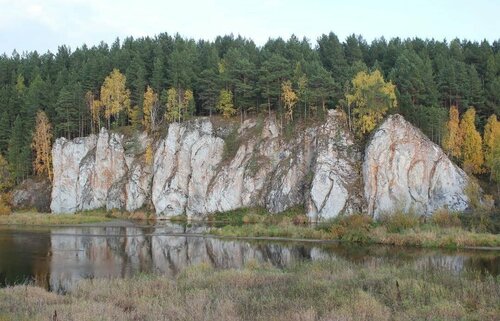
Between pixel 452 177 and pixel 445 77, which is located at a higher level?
pixel 445 77

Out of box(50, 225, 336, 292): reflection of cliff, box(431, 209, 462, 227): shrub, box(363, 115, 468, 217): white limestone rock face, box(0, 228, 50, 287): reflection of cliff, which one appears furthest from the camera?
box(363, 115, 468, 217): white limestone rock face

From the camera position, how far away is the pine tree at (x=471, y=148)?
232 feet

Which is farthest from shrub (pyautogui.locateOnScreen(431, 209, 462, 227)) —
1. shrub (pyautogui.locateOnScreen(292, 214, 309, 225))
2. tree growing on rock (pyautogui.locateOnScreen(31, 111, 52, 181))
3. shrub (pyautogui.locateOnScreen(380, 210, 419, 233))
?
tree growing on rock (pyautogui.locateOnScreen(31, 111, 52, 181))

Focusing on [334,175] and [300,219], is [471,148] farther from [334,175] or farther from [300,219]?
[300,219]

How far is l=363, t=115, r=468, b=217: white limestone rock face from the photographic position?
63688 mm

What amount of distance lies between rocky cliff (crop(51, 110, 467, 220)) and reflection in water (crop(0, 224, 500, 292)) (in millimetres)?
20135

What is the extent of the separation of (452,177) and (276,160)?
23.9m

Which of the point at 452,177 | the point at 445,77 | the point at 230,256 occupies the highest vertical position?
the point at 445,77

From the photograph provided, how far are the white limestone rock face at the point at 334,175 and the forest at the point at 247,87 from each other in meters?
5.52

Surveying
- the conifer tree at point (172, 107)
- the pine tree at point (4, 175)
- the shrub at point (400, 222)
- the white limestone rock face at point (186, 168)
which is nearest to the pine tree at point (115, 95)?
the conifer tree at point (172, 107)

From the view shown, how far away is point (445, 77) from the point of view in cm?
7925

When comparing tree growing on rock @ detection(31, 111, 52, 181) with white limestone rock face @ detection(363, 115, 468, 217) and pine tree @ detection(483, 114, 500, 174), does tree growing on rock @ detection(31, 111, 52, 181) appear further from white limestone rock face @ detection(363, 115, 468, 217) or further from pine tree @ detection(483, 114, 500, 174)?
pine tree @ detection(483, 114, 500, 174)

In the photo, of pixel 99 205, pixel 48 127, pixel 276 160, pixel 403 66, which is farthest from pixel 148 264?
pixel 48 127

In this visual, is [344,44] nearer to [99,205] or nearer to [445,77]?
[445,77]
